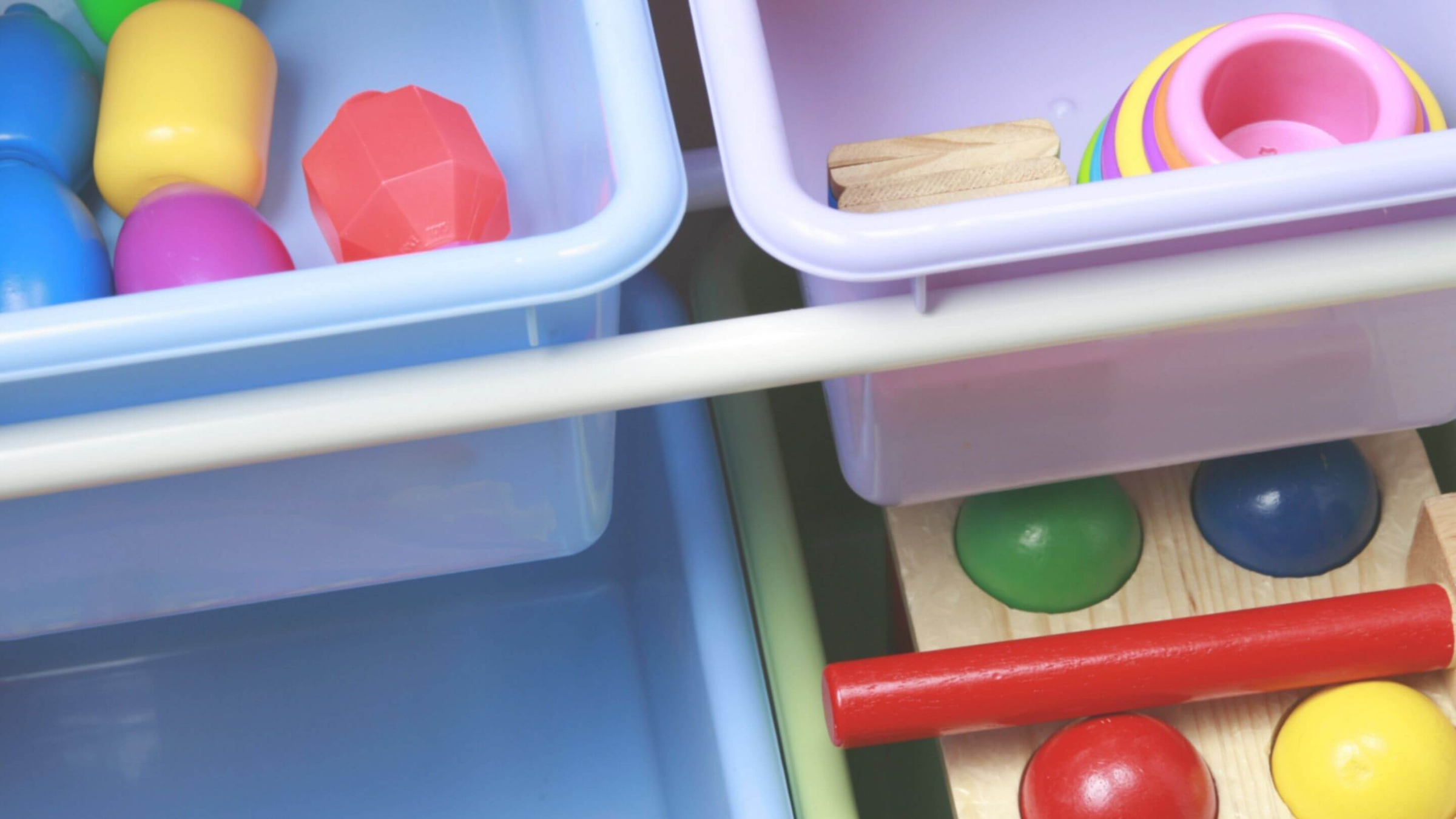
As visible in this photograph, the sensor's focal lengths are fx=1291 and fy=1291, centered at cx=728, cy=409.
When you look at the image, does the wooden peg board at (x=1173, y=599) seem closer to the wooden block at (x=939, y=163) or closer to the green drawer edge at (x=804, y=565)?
the green drawer edge at (x=804, y=565)

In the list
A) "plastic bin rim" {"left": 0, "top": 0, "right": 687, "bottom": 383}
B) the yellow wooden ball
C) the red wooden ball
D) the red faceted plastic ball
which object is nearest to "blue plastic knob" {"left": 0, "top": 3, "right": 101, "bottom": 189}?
the red faceted plastic ball

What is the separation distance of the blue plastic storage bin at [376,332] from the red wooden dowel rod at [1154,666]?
173 mm

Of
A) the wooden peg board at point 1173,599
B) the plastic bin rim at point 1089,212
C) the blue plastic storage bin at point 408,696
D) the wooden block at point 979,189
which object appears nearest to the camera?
the plastic bin rim at point 1089,212

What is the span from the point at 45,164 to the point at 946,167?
452mm

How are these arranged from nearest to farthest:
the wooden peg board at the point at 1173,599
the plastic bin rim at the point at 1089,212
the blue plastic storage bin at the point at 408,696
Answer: the plastic bin rim at the point at 1089,212 < the wooden peg board at the point at 1173,599 < the blue plastic storage bin at the point at 408,696

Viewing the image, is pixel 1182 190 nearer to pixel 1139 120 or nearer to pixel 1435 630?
pixel 1139 120

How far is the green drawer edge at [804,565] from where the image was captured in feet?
2.28

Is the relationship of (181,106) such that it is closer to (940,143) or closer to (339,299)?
(339,299)

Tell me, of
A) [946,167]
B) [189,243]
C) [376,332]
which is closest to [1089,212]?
[946,167]

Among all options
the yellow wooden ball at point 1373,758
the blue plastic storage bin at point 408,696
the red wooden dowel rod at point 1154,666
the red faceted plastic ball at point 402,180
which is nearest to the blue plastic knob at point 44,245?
the red faceted plastic ball at point 402,180

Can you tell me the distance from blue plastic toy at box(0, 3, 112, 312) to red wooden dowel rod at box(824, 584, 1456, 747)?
1.36 feet

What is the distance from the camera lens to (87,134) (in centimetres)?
68

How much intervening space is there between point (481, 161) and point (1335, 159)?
38 cm

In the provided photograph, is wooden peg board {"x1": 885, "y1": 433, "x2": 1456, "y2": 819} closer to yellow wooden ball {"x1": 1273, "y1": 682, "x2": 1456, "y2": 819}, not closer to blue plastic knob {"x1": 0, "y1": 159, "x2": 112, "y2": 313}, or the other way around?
yellow wooden ball {"x1": 1273, "y1": 682, "x2": 1456, "y2": 819}
